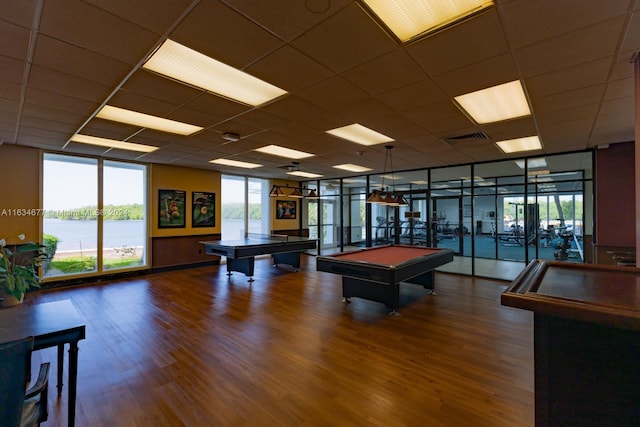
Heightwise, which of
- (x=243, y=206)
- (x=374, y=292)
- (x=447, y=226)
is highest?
(x=243, y=206)

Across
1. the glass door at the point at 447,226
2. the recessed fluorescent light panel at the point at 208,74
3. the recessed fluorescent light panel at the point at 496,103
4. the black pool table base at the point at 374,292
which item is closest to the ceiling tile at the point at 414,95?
the recessed fluorescent light panel at the point at 496,103

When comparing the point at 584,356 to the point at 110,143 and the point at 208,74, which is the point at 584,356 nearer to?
the point at 208,74

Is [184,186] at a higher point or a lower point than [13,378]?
higher

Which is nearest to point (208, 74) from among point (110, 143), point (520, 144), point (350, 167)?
point (110, 143)

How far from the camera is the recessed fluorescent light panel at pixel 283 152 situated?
5775mm

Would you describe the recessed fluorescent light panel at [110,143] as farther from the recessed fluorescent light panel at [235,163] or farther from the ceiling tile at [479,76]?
the ceiling tile at [479,76]

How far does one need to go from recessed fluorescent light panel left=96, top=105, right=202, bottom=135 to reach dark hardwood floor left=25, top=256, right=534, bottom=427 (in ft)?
9.47

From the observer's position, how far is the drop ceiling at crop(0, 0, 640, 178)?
1890 mm

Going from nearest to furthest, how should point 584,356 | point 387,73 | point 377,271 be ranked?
point 584,356
point 387,73
point 377,271

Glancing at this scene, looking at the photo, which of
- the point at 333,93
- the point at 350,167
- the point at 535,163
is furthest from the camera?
the point at 350,167

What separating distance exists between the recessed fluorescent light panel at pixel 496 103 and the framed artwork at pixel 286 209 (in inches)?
299

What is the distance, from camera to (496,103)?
344 cm

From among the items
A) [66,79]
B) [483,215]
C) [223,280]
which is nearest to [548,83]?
[66,79]

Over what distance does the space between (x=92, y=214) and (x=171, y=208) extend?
169 cm
